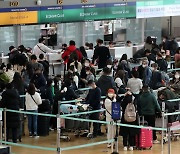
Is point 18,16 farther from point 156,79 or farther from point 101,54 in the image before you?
point 156,79

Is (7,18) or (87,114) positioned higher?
(7,18)

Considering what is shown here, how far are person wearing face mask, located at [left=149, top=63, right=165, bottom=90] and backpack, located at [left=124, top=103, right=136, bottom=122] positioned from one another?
3399 millimetres

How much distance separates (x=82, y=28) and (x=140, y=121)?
9.81 meters

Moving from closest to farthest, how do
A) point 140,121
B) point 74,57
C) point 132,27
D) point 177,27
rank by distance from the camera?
point 140,121, point 74,57, point 132,27, point 177,27

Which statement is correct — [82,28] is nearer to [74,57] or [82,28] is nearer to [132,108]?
[74,57]

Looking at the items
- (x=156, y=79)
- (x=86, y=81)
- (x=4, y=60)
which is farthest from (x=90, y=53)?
(x=156, y=79)

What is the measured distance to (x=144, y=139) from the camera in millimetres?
18016

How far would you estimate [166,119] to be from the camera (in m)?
18.4

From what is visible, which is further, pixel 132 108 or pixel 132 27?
pixel 132 27

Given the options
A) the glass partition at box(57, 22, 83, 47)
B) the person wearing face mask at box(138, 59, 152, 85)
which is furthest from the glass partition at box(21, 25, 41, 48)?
the person wearing face mask at box(138, 59, 152, 85)

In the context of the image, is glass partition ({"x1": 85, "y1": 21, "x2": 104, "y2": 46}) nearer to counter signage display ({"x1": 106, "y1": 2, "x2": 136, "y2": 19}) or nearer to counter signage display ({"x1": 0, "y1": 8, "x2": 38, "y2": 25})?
counter signage display ({"x1": 106, "y1": 2, "x2": 136, "y2": 19})

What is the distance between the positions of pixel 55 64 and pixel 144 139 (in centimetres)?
868

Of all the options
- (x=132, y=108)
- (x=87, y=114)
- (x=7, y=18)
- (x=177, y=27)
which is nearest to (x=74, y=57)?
(x=7, y=18)

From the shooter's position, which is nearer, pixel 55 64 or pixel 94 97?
pixel 94 97
